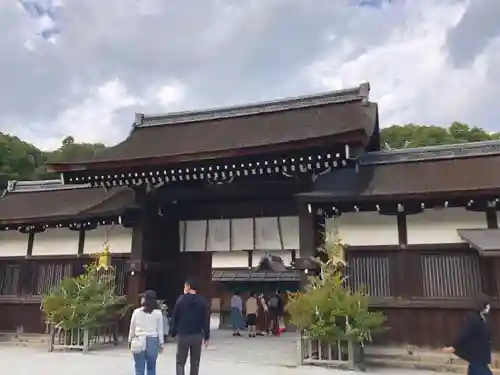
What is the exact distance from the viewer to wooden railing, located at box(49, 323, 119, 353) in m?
8.99

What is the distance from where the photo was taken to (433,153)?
9625mm

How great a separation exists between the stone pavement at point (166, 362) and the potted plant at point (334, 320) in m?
0.42

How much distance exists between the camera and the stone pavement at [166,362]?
6.98 meters

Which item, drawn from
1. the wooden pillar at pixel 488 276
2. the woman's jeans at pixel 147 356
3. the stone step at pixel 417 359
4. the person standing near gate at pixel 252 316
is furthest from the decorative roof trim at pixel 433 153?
the woman's jeans at pixel 147 356

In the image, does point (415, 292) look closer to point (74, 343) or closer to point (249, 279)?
point (74, 343)

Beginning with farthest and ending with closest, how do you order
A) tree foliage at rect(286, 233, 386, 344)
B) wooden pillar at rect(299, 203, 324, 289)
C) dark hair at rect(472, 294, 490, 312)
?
1. wooden pillar at rect(299, 203, 324, 289)
2. tree foliage at rect(286, 233, 386, 344)
3. dark hair at rect(472, 294, 490, 312)

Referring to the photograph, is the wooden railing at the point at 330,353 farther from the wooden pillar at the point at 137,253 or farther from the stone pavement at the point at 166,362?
the wooden pillar at the point at 137,253

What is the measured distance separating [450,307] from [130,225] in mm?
7020

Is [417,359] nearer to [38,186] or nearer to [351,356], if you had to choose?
[351,356]

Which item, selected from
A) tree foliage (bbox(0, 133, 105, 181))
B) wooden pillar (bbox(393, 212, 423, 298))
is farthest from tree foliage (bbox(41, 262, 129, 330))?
tree foliage (bbox(0, 133, 105, 181))

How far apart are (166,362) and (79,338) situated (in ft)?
8.12

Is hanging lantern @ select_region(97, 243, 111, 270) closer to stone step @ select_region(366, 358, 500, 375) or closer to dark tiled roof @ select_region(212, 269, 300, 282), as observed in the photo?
stone step @ select_region(366, 358, 500, 375)

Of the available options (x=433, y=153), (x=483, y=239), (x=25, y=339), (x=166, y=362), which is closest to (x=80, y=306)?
(x=166, y=362)

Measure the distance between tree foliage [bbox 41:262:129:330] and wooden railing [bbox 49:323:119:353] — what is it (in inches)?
7.2
